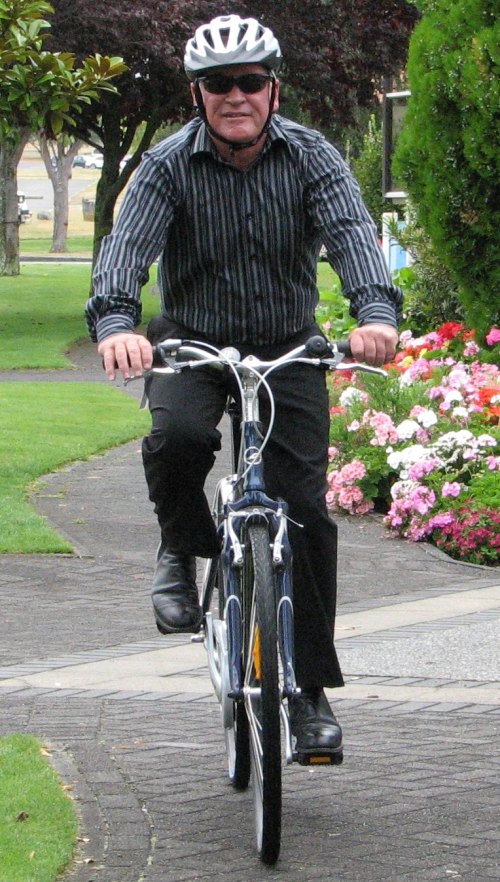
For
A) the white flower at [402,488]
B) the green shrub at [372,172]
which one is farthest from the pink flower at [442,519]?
the green shrub at [372,172]

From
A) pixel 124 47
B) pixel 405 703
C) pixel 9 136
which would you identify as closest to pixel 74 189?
pixel 124 47

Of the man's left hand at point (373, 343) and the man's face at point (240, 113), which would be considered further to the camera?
the man's face at point (240, 113)

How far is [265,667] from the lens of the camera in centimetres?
375

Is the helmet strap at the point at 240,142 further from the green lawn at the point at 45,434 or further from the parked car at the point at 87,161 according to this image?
the parked car at the point at 87,161

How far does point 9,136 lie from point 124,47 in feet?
44.3

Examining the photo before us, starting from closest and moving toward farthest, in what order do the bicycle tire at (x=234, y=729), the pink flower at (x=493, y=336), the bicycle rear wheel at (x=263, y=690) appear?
the bicycle rear wheel at (x=263, y=690) → the bicycle tire at (x=234, y=729) → the pink flower at (x=493, y=336)

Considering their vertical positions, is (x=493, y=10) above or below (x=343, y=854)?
above

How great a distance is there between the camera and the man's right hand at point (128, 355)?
391 centimetres

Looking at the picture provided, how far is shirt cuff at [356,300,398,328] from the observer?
413 centimetres

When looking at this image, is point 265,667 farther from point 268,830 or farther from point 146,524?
point 146,524

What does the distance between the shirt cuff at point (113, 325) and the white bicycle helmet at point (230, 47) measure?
0.68 m

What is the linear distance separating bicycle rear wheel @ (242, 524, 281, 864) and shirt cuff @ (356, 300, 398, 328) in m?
0.63

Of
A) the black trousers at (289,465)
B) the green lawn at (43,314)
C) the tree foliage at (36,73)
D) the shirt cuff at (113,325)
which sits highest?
the tree foliage at (36,73)

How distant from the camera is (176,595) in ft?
14.9
